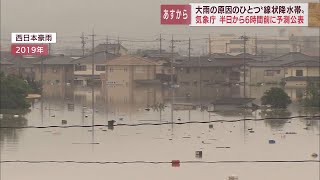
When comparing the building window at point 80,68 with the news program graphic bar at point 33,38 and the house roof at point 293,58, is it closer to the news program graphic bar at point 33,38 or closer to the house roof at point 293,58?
the house roof at point 293,58

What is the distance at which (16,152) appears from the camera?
19.8 feet

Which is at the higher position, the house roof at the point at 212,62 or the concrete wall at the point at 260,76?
the house roof at the point at 212,62

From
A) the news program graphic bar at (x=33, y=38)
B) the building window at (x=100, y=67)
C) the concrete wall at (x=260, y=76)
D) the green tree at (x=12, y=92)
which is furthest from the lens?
the concrete wall at (x=260, y=76)

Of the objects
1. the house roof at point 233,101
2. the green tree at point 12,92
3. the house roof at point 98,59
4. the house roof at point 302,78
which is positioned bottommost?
the house roof at point 233,101

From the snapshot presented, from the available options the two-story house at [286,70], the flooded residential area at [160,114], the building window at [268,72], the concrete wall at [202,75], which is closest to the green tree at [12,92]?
the flooded residential area at [160,114]

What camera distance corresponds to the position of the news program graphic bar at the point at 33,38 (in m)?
3.91

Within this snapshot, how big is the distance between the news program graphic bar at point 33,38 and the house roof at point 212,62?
7809mm

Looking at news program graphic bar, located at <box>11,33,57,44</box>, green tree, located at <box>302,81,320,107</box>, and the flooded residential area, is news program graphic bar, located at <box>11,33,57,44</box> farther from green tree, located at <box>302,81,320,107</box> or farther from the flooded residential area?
green tree, located at <box>302,81,320,107</box>

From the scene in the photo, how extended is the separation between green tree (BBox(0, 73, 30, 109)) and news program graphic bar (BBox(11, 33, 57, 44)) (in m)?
4.45

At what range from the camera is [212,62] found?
1252 cm

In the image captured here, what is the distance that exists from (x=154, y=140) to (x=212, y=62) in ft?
19.1

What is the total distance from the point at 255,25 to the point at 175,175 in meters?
1.99

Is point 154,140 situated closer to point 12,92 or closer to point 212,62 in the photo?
point 12,92

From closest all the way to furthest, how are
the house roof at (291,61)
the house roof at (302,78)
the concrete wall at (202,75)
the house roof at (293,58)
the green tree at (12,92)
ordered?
the green tree at (12,92) → the concrete wall at (202,75) → the house roof at (302,78) → the house roof at (291,61) → the house roof at (293,58)
